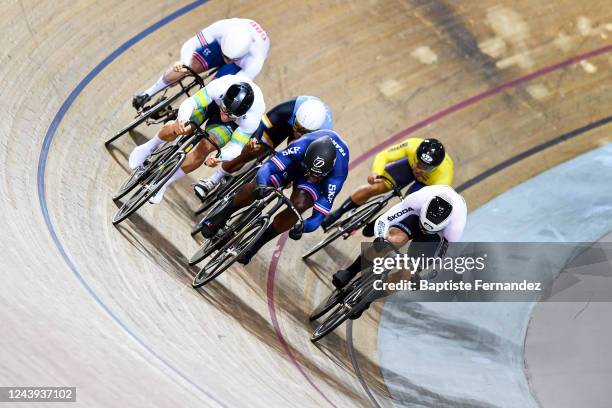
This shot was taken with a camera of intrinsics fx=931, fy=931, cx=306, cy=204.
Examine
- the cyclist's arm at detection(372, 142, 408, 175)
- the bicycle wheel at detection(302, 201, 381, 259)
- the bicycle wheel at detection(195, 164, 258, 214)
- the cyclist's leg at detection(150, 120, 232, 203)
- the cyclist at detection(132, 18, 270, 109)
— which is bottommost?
the bicycle wheel at detection(302, 201, 381, 259)

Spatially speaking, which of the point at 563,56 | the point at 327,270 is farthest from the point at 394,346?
the point at 563,56

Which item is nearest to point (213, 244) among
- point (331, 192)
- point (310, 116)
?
point (331, 192)

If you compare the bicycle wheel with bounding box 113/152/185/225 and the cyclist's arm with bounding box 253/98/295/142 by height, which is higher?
the bicycle wheel with bounding box 113/152/185/225

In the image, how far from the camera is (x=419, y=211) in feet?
22.4

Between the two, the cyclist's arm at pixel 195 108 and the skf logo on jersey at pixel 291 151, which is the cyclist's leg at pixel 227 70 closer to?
the cyclist's arm at pixel 195 108

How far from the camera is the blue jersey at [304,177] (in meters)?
6.59


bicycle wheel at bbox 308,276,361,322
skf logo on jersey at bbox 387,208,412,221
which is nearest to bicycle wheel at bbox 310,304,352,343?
bicycle wheel at bbox 308,276,361,322

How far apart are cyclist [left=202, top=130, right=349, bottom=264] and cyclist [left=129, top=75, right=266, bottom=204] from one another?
30 centimetres

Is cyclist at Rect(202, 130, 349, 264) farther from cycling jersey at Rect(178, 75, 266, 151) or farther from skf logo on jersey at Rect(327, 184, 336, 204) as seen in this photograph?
cycling jersey at Rect(178, 75, 266, 151)

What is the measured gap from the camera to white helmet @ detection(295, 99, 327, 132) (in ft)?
22.7

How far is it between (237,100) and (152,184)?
956mm

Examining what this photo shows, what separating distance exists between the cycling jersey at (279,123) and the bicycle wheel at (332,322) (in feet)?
4.62

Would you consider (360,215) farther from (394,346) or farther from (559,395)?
(559,395)

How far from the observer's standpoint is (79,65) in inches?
324
